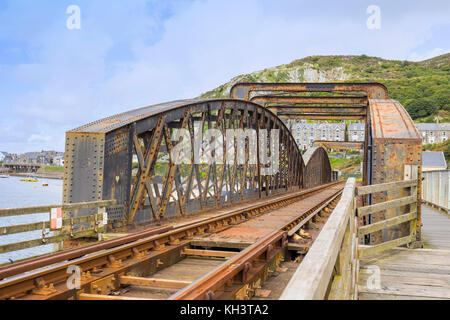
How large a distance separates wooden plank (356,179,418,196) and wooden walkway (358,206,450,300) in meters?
1.02

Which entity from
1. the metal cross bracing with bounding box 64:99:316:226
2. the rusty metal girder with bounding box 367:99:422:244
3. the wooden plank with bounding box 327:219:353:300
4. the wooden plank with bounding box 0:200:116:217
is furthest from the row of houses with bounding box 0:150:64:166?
the wooden plank with bounding box 327:219:353:300

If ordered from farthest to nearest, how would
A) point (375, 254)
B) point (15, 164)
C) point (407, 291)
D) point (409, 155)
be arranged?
point (15, 164) → point (409, 155) → point (375, 254) → point (407, 291)

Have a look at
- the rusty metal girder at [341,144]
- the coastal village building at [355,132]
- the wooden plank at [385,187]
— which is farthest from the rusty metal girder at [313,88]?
the coastal village building at [355,132]

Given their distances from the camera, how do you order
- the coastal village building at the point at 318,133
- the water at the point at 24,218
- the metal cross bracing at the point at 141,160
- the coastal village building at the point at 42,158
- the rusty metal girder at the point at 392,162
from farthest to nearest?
1. the coastal village building at the point at 318,133
2. the coastal village building at the point at 42,158
3. the water at the point at 24,218
4. the metal cross bracing at the point at 141,160
5. the rusty metal girder at the point at 392,162

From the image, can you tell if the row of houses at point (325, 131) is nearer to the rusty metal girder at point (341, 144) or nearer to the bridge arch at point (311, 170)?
the rusty metal girder at point (341, 144)

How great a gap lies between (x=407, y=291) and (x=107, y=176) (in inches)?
219

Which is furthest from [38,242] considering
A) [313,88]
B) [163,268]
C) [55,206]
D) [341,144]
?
[341,144]

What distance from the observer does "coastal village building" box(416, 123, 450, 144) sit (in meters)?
120

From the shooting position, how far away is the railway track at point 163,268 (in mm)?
4113

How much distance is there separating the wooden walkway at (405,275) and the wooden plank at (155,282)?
6.61ft
